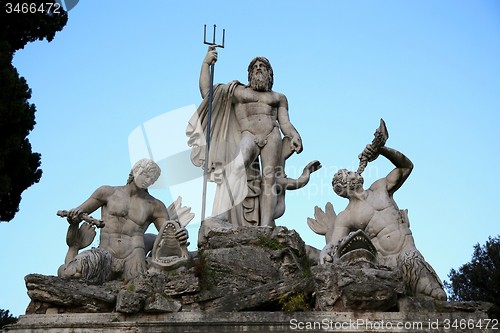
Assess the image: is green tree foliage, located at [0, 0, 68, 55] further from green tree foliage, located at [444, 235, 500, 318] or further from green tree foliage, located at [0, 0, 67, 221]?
green tree foliage, located at [444, 235, 500, 318]

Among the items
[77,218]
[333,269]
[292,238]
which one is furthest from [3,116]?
[333,269]

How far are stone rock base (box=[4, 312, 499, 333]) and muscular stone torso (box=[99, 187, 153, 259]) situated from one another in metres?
1.68

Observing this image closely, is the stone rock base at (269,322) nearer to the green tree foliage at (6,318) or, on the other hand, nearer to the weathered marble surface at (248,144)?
the weathered marble surface at (248,144)

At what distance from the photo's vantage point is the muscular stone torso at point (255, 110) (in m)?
10.7

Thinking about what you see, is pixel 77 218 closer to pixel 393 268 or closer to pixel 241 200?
pixel 241 200

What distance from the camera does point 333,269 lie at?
7.84m

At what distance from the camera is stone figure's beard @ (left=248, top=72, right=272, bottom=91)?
10.9m

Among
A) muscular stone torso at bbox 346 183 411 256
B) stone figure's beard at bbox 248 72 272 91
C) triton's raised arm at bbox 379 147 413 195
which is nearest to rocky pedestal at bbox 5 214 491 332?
muscular stone torso at bbox 346 183 411 256

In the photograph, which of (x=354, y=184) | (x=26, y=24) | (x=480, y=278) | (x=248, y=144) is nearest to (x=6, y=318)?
(x=26, y=24)

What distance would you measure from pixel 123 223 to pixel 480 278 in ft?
37.4

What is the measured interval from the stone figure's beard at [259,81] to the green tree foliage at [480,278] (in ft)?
29.9

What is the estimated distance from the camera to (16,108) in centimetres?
1196

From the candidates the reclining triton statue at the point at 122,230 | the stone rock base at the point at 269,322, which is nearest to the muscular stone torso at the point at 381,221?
the stone rock base at the point at 269,322

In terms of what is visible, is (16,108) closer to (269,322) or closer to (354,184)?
(354,184)
